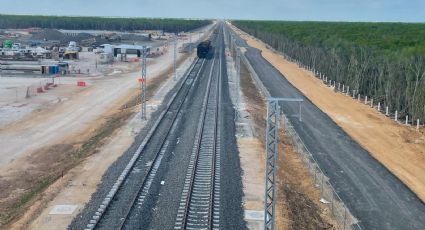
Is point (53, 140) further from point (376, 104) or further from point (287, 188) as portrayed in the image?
point (376, 104)

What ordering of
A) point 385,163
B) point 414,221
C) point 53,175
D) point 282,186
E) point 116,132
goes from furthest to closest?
point 116,132, point 385,163, point 53,175, point 282,186, point 414,221

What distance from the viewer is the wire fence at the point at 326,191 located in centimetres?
2506

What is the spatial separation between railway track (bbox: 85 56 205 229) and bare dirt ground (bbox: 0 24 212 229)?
217 centimetres

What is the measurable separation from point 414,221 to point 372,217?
1.96m

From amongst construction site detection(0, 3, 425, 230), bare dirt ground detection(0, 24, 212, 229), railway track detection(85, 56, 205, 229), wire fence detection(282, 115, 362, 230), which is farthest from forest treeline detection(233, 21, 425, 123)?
bare dirt ground detection(0, 24, 212, 229)

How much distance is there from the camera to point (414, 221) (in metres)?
25.4

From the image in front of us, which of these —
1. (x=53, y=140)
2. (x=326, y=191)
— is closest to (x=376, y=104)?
(x=326, y=191)

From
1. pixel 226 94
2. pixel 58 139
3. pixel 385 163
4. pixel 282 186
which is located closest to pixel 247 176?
pixel 282 186

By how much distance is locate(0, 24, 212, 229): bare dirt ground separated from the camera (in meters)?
29.7

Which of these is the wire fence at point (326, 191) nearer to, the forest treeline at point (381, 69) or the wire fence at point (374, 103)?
the wire fence at point (374, 103)

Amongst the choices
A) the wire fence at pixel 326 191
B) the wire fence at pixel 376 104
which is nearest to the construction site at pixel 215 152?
the wire fence at pixel 326 191

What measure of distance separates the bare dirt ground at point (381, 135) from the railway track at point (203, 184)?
11.5 m

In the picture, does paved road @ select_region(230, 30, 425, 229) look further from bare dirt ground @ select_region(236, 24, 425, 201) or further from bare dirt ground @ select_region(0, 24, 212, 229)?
bare dirt ground @ select_region(0, 24, 212, 229)

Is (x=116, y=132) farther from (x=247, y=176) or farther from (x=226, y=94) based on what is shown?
(x=226, y=94)
